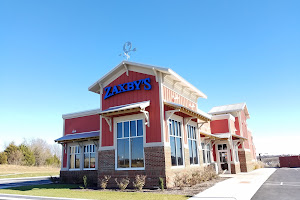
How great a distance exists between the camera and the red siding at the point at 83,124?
62.7 feet

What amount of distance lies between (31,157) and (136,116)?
46436 millimetres

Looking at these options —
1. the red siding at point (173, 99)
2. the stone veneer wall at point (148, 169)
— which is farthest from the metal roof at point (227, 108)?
the stone veneer wall at point (148, 169)

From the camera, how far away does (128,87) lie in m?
14.6

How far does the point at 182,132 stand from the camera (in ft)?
49.4

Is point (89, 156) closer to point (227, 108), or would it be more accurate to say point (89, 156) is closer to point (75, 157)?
point (75, 157)

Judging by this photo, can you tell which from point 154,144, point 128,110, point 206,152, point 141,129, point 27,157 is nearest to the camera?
point 154,144

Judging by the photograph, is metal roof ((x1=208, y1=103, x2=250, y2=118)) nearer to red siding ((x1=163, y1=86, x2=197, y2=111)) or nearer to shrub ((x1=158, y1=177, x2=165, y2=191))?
red siding ((x1=163, y1=86, x2=197, y2=111))

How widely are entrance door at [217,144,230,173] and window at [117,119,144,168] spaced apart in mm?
13080

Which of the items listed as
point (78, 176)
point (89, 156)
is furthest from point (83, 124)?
point (78, 176)

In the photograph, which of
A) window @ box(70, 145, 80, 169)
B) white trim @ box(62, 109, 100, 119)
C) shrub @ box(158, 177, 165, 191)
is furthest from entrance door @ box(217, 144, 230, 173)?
window @ box(70, 145, 80, 169)

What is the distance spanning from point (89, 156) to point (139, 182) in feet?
25.4

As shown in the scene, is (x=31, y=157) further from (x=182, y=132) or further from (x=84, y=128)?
(x=182, y=132)

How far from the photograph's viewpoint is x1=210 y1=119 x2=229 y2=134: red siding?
79.5ft

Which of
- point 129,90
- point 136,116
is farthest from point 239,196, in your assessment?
point 129,90
